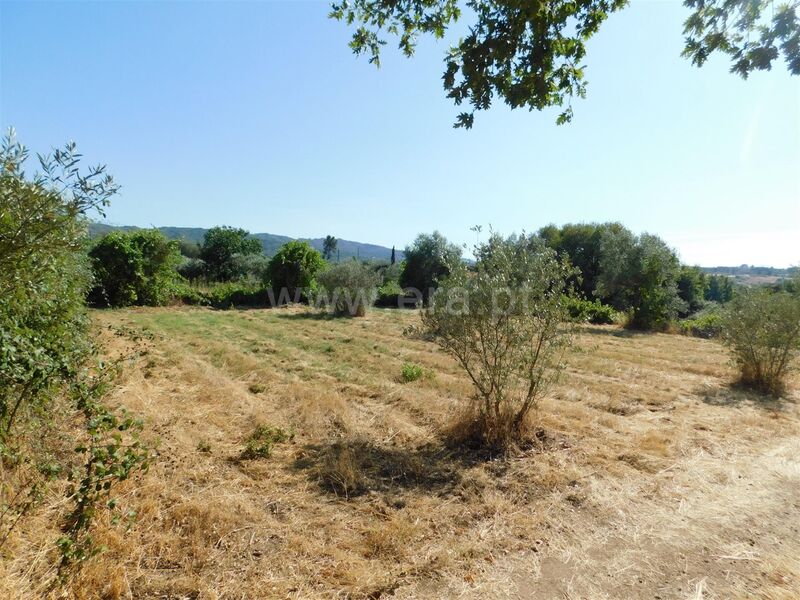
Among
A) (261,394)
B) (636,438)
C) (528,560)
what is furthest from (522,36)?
(261,394)

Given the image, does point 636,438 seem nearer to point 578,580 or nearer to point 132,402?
point 578,580

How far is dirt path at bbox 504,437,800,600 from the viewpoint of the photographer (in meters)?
2.82

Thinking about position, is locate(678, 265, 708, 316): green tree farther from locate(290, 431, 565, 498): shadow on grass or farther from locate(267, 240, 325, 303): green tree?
locate(290, 431, 565, 498): shadow on grass

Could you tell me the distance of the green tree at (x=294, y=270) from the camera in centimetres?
2388

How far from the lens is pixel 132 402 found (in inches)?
219

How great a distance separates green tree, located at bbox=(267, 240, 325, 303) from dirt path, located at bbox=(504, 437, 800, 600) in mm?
21245

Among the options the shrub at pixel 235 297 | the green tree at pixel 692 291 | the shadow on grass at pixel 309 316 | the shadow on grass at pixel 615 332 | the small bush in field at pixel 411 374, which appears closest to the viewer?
the small bush in field at pixel 411 374

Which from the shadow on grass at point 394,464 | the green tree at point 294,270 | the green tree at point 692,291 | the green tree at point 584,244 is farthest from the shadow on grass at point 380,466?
the green tree at point 692,291

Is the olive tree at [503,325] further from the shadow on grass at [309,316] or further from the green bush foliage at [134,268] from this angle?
the green bush foliage at [134,268]

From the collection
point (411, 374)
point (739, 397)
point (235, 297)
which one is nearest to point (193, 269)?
point (235, 297)

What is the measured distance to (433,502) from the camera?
12.7 feet

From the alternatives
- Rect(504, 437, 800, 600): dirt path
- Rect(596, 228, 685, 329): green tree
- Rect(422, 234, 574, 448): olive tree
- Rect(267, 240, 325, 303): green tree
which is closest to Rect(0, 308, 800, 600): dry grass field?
Rect(504, 437, 800, 600): dirt path

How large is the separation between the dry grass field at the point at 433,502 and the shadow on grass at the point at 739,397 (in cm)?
8

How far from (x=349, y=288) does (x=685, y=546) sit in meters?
18.0
